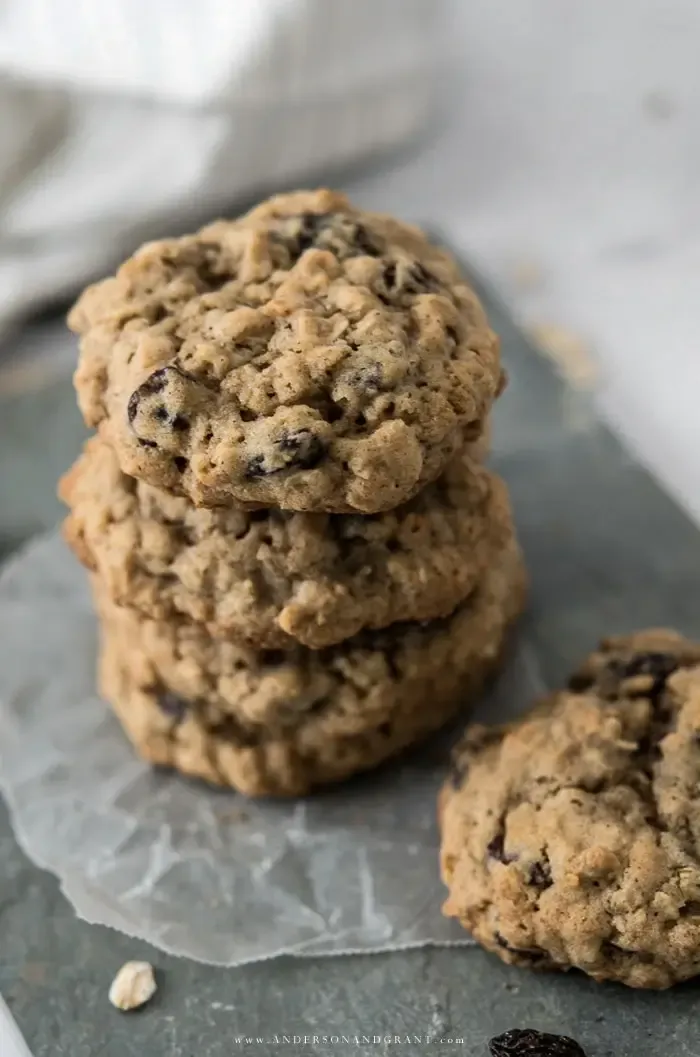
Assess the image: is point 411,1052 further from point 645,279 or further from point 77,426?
point 645,279

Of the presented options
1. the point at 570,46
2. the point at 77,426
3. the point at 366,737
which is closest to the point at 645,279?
the point at 570,46

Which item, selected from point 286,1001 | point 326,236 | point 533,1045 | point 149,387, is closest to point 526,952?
point 533,1045

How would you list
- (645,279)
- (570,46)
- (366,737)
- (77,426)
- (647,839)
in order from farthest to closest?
1. (570,46)
2. (645,279)
3. (77,426)
4. (366,737)
5. (647,839)

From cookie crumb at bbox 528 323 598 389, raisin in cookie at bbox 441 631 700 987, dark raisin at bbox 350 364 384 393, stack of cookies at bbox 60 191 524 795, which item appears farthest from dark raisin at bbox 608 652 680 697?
cookie crumb at bbox 528 323 598 389

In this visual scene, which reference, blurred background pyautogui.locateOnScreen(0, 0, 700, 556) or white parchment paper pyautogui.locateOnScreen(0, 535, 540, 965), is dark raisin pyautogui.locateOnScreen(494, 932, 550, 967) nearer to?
white parchment paper pyautogui.locateOnScreen(0, 535, 540, 965)

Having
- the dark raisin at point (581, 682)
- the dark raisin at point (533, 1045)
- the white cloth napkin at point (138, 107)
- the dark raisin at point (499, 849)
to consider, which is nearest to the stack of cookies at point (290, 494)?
the dark raisin at point (581, 682)

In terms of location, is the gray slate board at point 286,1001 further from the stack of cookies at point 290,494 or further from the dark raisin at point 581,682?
the dark raisin at point 581,682

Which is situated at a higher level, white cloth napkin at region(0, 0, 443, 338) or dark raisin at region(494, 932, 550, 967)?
white cloth napkin at region(0, 0, 443, 338)
